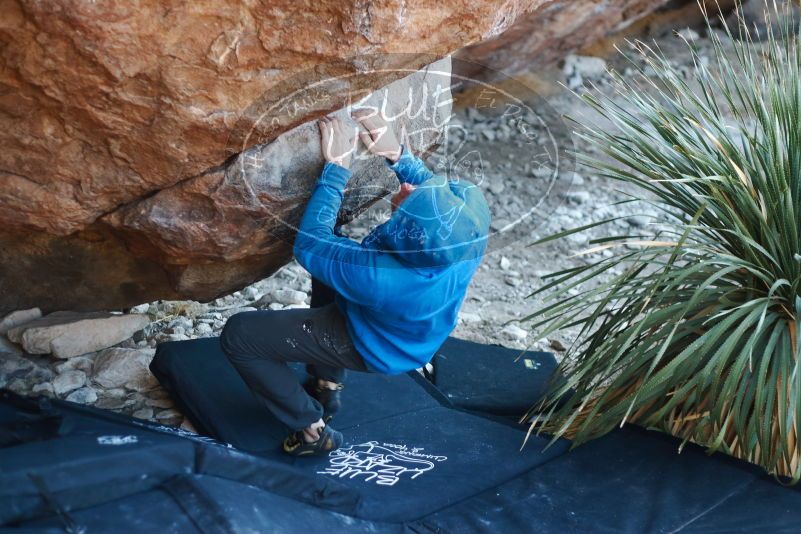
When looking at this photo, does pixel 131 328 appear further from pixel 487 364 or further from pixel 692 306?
pixel 692 306

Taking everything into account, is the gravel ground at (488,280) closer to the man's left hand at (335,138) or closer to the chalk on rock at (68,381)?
the chalk on rock at (68,381)

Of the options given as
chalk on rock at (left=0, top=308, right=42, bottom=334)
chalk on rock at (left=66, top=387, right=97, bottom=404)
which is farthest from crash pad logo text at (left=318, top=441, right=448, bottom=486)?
chalk on rock at (left=0, top=308, right=42, bottom=334)

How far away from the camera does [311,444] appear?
9.40 feet

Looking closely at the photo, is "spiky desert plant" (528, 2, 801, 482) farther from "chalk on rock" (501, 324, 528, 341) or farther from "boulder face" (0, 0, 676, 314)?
"chalk on rock" (501, 324, 528, 341)

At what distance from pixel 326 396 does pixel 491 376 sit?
86cm

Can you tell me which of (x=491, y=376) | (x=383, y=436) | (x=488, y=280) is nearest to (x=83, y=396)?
(x=383, y=436)

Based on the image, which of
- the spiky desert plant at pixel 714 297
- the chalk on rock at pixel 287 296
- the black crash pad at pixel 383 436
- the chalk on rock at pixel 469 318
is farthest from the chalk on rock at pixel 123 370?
the chalk on rock at pixel 469 318

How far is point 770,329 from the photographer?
9.34 feet

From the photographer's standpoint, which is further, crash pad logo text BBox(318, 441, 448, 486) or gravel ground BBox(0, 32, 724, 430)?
crash pad logo text BBox(318, 441, 448, 486)

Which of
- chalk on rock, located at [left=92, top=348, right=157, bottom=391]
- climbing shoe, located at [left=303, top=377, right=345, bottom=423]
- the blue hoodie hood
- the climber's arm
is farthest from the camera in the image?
chalk on rock, located at [left=92, top=348, right=157, bottom=391]

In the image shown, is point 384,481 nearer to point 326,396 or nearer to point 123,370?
point 326,396

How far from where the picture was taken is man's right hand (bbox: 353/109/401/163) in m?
2.62

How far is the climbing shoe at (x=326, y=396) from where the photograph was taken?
3057mm

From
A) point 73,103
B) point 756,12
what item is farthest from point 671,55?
point 73,103
